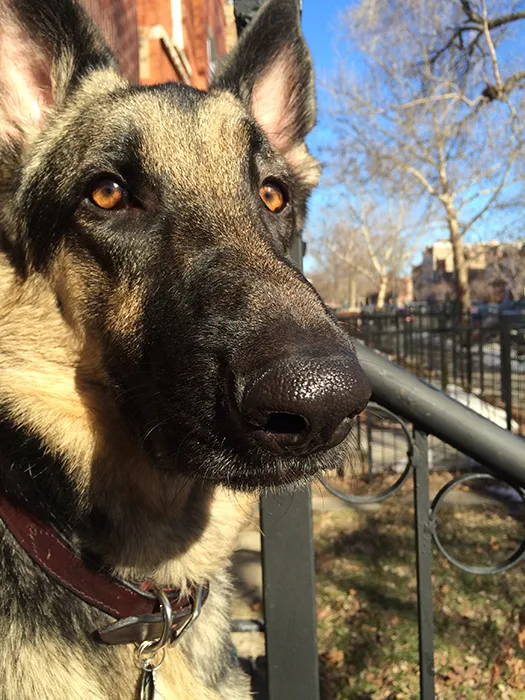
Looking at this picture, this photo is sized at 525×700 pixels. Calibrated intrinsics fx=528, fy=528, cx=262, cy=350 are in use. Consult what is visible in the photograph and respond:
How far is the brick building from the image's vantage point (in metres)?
5.11

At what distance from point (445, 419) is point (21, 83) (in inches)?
83.1

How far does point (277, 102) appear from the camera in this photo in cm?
255

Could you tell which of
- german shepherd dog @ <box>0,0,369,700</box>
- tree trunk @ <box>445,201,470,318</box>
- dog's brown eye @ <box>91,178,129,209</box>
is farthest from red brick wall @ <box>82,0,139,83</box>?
Result: tree trunk @ <box>445,201,470,318</box>

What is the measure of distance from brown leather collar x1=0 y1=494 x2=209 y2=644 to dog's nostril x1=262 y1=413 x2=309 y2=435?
0.83 m

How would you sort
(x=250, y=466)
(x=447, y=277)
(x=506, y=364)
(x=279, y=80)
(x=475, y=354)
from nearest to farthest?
(x=250, y=466)
(x=279, y=80)
(x=506, y=364)
(x=475, y=354)
(x=447, y=277)

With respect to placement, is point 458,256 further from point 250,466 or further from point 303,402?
point 303,402

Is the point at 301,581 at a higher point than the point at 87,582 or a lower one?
lower

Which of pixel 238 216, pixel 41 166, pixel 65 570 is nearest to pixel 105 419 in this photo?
pixel 65 570

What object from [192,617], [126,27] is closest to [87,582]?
[192,617]

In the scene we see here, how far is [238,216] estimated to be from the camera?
6.02ft

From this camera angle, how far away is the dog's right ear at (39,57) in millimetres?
2020

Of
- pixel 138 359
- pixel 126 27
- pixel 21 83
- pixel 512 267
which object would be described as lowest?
pixel 138 359

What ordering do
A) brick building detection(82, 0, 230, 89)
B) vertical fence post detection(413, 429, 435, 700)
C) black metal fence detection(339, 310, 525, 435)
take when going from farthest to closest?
black metal fence detection(339, 310, 525, 435)
brick building detection(82, 0, 230, 89)
vertical fence post detection(413, 429, 435, 700)

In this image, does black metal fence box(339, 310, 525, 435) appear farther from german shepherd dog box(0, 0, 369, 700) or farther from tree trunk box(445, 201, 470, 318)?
tree trunk box(445, 201, 470, 318)
